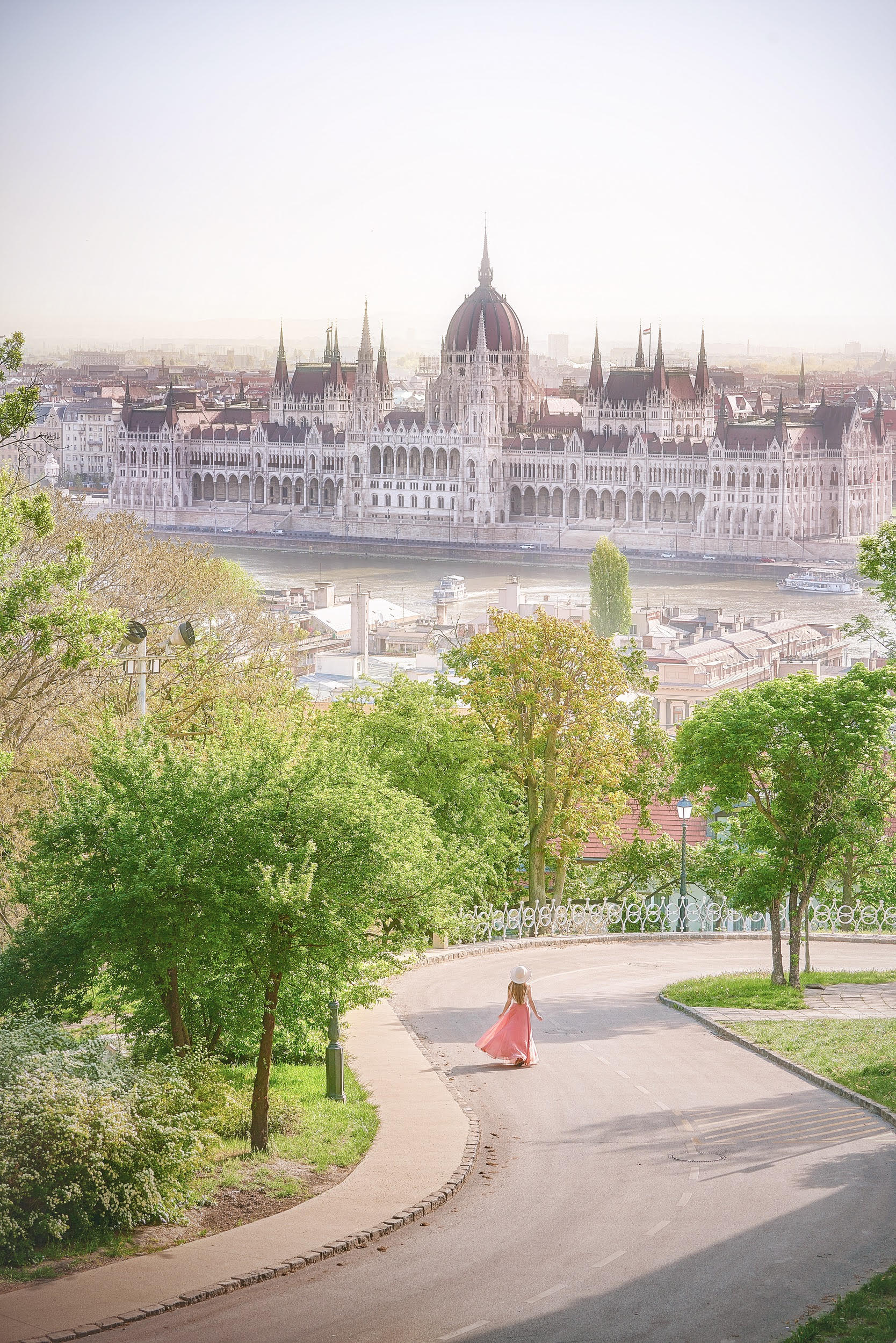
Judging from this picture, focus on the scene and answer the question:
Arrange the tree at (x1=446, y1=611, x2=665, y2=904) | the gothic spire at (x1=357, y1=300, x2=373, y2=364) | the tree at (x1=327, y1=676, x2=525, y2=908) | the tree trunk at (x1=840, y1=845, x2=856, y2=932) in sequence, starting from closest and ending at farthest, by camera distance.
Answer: the tree at (x1=327, y1=676, x2=525, y2=908)
the tree at (x1=446, y1=611, x2=665, y2=904)
the tree trunk at (x1=840, y1=845, x2=856, y2=932)
the gothic spire at (x1=357, y1=300, x2=373, y2=364)

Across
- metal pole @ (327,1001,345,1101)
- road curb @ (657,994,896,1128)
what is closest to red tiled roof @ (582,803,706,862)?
road curb @ (657,994,896,1128)

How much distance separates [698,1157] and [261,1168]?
226 centimetres

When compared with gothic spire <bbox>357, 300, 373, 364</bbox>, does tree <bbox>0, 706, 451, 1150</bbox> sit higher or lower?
lower

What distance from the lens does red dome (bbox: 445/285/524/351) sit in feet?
399

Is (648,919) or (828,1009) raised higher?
(828,1009)

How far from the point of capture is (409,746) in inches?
652

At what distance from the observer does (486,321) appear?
12225 centimetres

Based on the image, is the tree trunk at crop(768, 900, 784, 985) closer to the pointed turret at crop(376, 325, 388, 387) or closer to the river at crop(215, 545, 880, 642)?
the river at crop(215, 545, 880, 642)

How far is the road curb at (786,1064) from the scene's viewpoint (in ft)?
30.2

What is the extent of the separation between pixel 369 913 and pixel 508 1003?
2.29 meters

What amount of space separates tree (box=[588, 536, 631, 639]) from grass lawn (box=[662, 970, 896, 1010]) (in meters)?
53.0

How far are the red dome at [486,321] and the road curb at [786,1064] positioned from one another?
366ft

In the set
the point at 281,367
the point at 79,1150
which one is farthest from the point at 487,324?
the point at 79,1150

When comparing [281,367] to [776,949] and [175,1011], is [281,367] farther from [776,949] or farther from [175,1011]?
[175,1011]
